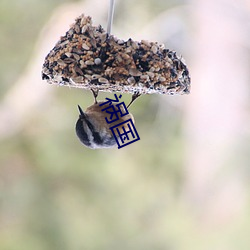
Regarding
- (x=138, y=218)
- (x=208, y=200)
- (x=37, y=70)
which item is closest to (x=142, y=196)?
(x=138, y=218)

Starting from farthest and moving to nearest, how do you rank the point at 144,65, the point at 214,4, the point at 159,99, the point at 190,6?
the point at 159,99 → the point at 190,6 → the point at 214,4 → the point at 144,65

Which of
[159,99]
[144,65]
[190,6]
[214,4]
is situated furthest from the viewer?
[159,99]

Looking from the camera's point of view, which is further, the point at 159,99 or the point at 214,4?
the point at 159,99

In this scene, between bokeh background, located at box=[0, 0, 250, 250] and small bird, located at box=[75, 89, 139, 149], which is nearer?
small bird, located at box=[75, 89, 139, 149]

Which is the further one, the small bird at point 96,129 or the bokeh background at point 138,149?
the bokeh background at point 138,149

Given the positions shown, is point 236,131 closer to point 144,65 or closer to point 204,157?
point 204,157

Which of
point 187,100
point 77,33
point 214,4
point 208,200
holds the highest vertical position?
point 214,4

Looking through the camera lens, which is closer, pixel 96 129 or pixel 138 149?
pixel 96 129

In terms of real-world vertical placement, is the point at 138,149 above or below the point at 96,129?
above
